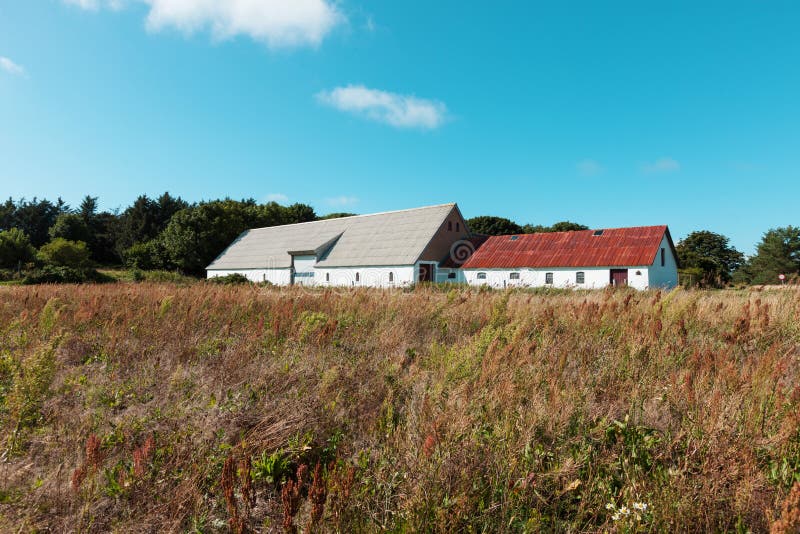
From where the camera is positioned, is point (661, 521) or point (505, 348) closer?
point (661, 521)

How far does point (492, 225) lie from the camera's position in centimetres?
6662

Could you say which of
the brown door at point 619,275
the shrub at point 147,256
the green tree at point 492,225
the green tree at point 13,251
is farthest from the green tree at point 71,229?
the brown door at point 619,275

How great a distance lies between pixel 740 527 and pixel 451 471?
5.11 feet

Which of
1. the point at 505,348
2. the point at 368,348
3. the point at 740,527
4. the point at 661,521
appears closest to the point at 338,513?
the point at 661,521

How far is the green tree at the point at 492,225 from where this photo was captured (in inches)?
2616

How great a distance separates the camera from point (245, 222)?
52.8 m

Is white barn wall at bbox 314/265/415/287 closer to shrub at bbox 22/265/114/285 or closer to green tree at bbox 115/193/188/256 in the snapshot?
shrub at bbox 22/265/114/285

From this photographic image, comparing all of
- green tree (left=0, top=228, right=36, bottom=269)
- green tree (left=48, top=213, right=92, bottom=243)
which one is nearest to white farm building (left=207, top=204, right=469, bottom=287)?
green tree (left=0, top=228, right=36, bottom=269)

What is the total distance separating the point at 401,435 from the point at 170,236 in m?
48.5

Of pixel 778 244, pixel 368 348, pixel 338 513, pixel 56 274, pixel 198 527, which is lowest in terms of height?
pixel 198 527

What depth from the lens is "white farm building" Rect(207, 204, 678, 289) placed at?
27594 millimetres

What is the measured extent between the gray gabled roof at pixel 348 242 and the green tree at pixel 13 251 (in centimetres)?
1700

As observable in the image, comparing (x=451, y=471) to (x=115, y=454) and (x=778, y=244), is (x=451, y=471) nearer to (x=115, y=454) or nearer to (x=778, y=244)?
(x=115, y=454)

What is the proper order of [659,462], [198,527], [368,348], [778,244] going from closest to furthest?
[198,527] < [659,462] < [368,348] < [778,244]
